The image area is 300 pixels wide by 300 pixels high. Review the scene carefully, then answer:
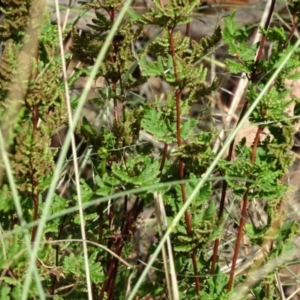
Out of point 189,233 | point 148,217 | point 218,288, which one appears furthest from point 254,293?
point 148,217

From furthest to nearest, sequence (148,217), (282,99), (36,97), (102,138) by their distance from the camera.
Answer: (148,217) < (102,138) < (282,99) < (36,97)

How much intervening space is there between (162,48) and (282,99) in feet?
1.00

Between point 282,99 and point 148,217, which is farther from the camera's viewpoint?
point 148,217

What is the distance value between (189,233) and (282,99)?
39 centimetres


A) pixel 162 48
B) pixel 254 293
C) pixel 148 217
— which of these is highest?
pixel 162 48

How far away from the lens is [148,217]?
123 inches

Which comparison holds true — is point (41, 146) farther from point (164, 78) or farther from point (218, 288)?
point (218, 288)

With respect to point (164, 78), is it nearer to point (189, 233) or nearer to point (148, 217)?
point (189, 233)

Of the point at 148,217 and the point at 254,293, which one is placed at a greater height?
the point at 254,293

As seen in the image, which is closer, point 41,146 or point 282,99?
point 41,146

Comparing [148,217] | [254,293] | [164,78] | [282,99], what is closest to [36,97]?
[164,78]

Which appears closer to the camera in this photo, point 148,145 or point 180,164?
point 180,164

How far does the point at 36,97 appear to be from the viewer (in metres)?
1.63

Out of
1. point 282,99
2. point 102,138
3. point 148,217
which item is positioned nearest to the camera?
point 282,99
